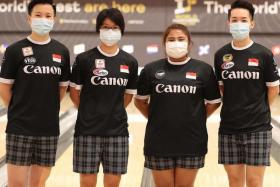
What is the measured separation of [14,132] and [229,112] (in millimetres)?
1397

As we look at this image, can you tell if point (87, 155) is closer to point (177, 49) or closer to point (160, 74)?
point (160, 74)

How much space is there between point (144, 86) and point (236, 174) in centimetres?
87

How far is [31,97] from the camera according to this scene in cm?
304

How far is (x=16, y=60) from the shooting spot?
305 cm

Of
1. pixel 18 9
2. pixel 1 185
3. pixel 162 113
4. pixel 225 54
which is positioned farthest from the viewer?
pixel 18 9

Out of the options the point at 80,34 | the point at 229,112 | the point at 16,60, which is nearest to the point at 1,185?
the point at 16,60

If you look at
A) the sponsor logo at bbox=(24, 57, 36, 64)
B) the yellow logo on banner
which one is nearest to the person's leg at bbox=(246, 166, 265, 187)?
the sponsor logo at bbox=(24, 57, 36, 64)

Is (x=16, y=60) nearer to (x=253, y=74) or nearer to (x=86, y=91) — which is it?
(x=86, y=91)

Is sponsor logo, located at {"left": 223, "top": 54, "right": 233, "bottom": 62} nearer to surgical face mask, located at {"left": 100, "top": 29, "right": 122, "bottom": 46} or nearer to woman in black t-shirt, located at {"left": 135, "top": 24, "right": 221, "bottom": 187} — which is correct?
woman in black t-shirt, located at {"left": 135, "top": 24, "right": 221, "bottom": 187}

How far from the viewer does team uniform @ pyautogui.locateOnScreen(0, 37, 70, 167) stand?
3.04 metres

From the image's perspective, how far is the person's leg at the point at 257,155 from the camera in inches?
124

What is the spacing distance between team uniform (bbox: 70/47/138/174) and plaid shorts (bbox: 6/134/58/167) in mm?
177

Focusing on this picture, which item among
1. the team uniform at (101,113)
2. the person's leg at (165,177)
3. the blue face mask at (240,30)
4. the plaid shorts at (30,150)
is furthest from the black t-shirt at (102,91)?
the blue face mask at (240,30)

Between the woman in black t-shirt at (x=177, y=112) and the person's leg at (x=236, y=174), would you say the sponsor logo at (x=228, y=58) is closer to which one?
the woman in black t-shirt at (x=177, y=112)
